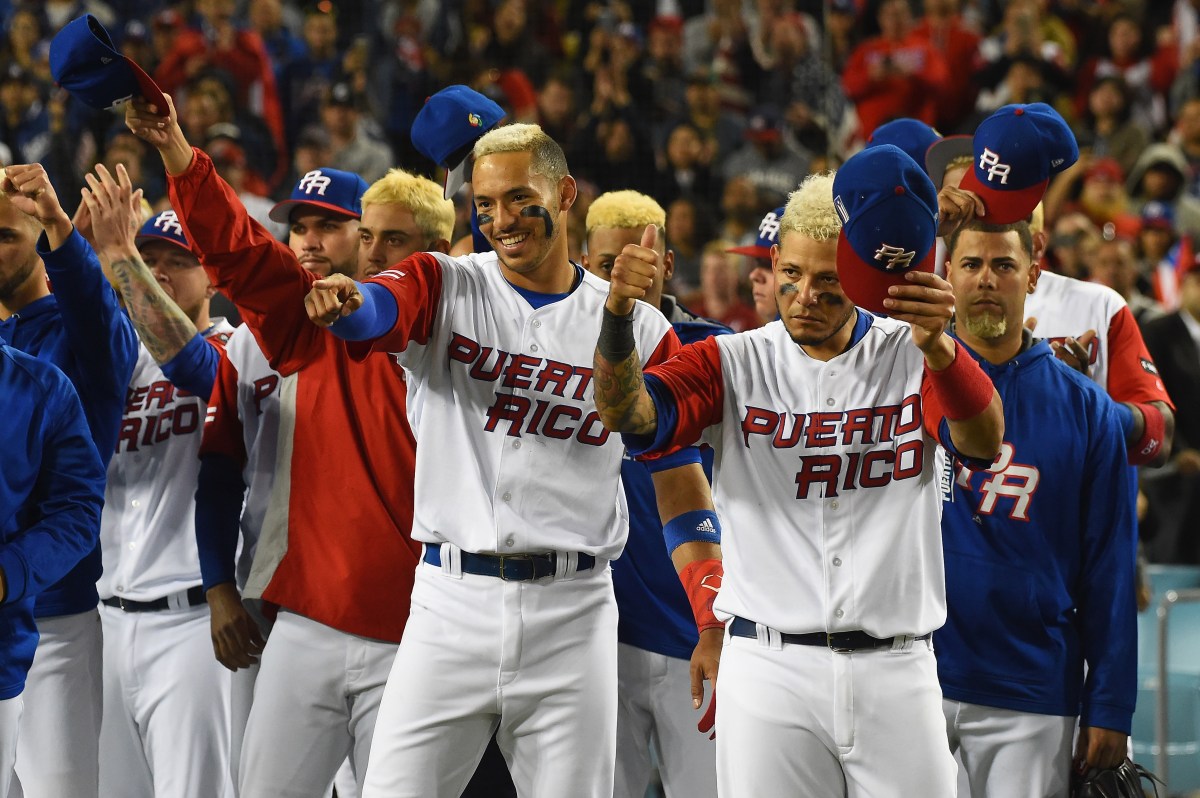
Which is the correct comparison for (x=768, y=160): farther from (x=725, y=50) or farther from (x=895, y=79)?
(x=895, y=79)

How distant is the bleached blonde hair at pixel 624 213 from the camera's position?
466cm

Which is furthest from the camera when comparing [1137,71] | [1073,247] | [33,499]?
[1137,71]

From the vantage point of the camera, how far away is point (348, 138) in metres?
9.39

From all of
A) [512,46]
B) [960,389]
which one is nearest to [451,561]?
[960,389]

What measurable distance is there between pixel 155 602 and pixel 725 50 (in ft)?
24.5

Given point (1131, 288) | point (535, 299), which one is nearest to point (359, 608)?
point (535, 299)

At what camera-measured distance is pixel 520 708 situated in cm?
328

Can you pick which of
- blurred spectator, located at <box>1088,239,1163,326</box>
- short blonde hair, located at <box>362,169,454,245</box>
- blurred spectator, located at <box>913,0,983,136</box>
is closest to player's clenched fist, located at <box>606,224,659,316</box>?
short blonde hair, located at <box>362,169,454,245</box>

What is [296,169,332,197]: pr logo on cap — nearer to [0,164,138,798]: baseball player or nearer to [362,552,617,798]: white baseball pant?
[0,164,138,798]: baseball player

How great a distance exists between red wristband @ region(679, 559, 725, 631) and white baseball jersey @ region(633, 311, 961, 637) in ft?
0.51

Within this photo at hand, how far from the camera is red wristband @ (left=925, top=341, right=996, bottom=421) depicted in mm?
2844

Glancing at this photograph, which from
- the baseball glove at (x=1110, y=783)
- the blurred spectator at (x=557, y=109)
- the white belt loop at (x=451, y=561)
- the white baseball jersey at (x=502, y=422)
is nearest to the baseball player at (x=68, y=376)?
the white baseball jersey at (x=502, y=422)

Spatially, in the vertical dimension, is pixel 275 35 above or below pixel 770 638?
above

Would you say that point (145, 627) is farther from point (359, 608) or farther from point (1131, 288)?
point (1131, 288)
